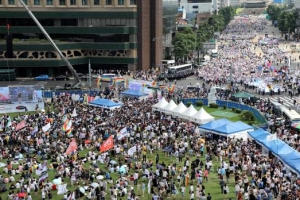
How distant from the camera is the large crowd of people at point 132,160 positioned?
27359mm

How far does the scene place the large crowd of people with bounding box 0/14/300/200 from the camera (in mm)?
27359

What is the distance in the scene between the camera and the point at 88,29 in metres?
80.1

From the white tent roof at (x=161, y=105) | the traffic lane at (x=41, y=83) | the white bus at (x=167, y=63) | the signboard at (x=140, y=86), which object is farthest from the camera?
the white bus at (x=167, y=63)

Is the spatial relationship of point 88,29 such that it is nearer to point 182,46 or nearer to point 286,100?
point 182,46

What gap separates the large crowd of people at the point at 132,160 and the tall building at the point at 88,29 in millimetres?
33743

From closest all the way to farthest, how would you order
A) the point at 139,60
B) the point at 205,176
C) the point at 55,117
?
the point at 205,176 → the point at 55,117 → the point at 139,60

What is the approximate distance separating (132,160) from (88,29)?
5053 centimetres

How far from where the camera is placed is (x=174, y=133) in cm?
3916

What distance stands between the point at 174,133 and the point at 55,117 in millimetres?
12079

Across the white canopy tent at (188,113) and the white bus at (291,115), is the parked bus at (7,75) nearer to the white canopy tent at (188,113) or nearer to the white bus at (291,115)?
the white canopy tent at (188,113)

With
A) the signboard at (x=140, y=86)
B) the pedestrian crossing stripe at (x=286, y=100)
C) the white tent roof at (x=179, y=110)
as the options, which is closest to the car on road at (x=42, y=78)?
the signboard at (x=140, y=86)

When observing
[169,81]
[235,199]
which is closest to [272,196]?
[235,199]

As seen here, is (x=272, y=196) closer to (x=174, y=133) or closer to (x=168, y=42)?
(x=174, y=133)

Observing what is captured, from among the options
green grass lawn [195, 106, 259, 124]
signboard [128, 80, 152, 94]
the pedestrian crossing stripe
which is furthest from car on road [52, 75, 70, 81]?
the pedestrian crossing stripe
